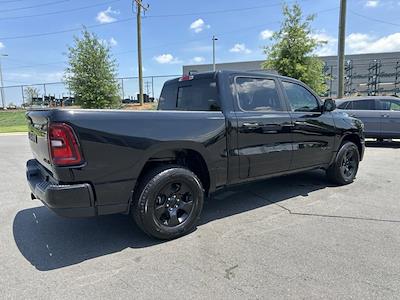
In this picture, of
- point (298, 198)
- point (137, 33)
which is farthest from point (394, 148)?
point (137, 33)

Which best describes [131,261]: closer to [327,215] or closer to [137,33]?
[327,215]

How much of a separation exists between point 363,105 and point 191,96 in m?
8.98

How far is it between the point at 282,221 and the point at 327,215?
0.69 metres

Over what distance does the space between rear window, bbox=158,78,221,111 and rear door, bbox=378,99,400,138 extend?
8.77 meters

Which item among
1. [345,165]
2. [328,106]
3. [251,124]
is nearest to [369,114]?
[345,165]

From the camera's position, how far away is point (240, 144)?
14.0ft

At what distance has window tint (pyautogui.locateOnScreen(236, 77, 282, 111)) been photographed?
4426 millimetres

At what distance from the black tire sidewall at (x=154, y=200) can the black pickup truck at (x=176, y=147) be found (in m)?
0.01

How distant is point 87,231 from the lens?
4074 millimetres

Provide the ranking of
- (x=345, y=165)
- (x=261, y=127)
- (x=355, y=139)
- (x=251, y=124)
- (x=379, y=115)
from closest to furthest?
(x=251, y=124)
(x=261, y=127)
(x=345, y=165)
(x=355, y=139)
(x=379, y=115)

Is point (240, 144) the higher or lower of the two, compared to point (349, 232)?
higher

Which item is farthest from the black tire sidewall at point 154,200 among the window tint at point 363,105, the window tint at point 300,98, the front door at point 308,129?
the window tint at point 363,105

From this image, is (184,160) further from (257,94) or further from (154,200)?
(257,94)

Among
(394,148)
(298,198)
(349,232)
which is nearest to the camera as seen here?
(349,232)
